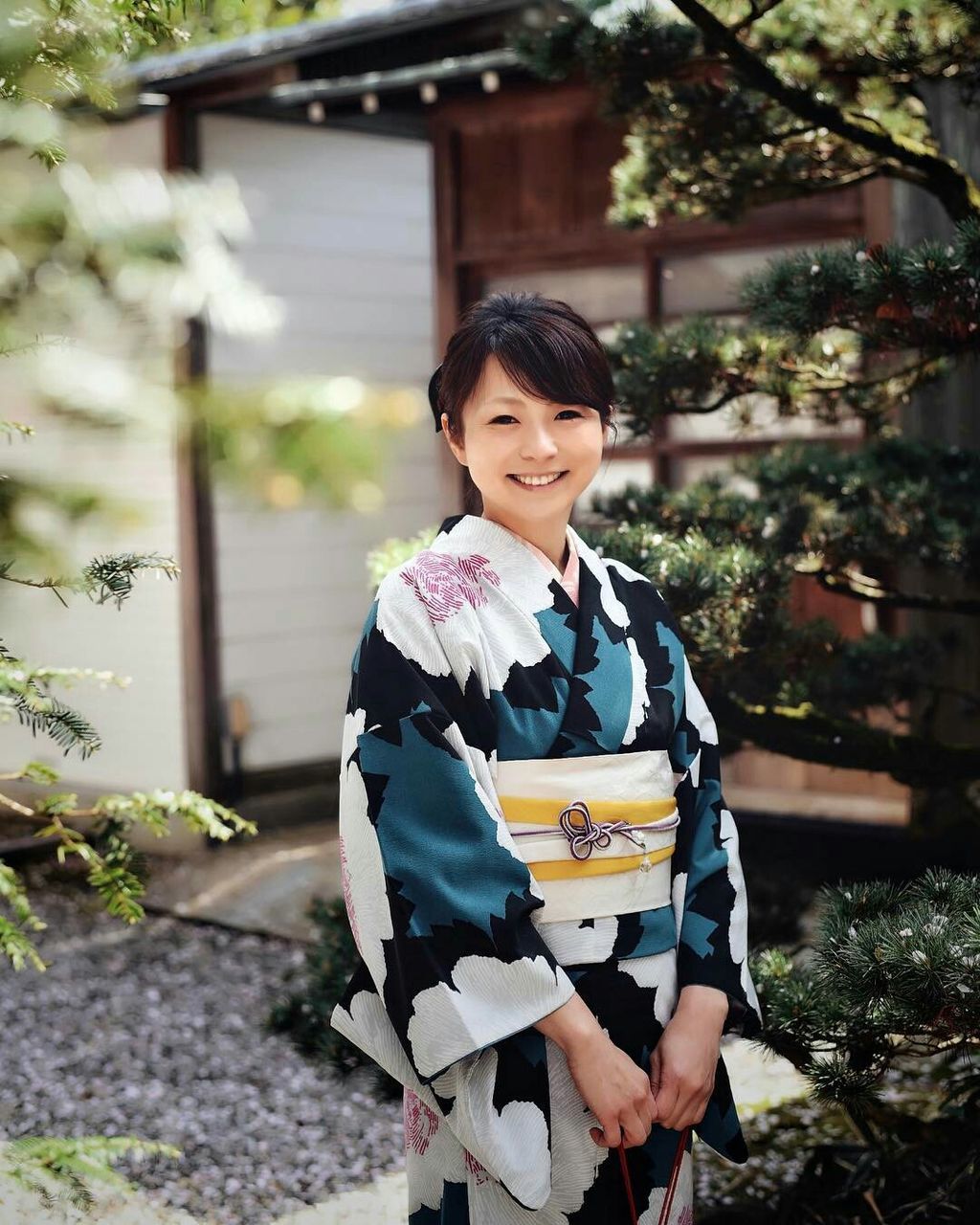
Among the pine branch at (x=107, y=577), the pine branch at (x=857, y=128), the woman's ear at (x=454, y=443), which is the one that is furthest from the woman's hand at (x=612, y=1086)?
the pine branch at (x=857, y=128)

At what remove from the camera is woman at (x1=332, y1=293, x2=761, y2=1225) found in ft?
6.59

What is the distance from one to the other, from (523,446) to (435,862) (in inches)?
24.9

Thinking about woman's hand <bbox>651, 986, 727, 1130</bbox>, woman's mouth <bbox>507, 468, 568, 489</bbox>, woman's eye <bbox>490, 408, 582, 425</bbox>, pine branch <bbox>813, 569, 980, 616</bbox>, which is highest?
woman's eye <bbox>490, 408, 582, 425</bbox>

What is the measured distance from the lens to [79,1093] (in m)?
4.49

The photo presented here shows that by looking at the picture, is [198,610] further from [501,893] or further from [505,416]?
[501,893]

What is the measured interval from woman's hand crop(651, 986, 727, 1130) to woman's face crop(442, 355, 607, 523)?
0.79m

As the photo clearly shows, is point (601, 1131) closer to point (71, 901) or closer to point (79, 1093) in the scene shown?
point (79, 1093)

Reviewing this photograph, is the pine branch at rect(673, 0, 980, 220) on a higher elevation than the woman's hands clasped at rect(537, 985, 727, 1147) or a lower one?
higher

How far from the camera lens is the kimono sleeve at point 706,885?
2.23 metres

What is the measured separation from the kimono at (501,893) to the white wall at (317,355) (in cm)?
509

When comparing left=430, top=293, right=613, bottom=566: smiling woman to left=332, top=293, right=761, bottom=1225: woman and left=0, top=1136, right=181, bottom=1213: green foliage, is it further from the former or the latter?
left=0, top=1136, right=181, bottom=1213: green foliage

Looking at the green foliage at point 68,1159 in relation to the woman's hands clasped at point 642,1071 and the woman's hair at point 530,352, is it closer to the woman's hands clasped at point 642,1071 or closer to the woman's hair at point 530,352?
the woman's hands clasped at point 642,1071

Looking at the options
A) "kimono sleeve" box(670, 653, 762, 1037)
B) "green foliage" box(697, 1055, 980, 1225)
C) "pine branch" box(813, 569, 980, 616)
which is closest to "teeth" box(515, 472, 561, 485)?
"kimono sleeve" box(670, 653, 762, 1037)

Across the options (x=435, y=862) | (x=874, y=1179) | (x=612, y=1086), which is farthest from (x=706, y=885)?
(x=874, y=1179)
